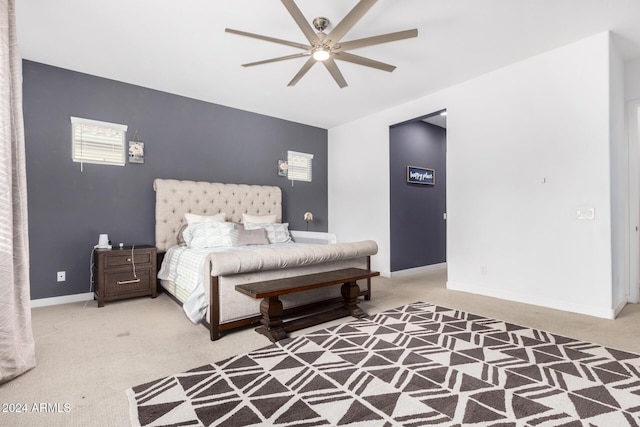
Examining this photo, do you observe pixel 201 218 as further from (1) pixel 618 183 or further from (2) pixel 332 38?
(1) pixel 618 183

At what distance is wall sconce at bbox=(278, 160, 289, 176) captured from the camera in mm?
5719

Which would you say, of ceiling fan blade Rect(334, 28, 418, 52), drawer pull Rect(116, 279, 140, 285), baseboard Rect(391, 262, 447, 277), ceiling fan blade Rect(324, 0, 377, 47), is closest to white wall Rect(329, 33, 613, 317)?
baseboard Rect(391, 262, 447, 277)

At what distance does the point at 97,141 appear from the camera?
4.03 metres

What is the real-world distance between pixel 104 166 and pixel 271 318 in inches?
123

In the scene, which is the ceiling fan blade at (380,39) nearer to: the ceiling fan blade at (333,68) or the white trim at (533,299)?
the ceiling fan blade at (333,68)

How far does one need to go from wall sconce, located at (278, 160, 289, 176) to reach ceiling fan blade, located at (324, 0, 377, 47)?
10.5ft

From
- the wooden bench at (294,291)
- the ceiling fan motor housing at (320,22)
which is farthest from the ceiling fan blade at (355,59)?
the wooden bench at (294,291)

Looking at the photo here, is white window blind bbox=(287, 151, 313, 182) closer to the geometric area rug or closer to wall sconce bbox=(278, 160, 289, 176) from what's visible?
wall sconce bbox=(278, 160, 289, 176)

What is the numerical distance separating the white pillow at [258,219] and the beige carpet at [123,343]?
156 centimetres

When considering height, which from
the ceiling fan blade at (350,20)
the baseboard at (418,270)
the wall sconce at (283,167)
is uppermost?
the ceiling fan blade at (350,20)

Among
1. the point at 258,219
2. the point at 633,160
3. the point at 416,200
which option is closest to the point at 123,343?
the point at 258,219

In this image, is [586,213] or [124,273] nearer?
[586,213]

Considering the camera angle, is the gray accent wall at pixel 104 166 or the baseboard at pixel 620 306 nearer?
the baseboard at pixel 620 306

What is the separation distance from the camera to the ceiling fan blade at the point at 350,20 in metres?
2.14
